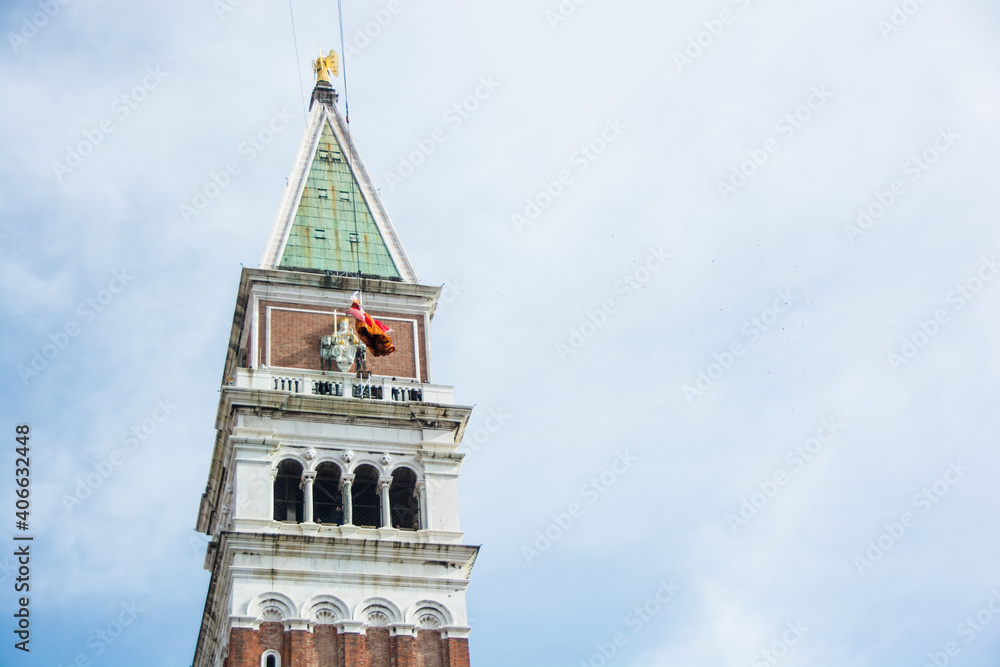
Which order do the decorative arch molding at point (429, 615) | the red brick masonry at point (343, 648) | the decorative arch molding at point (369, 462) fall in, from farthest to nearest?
the decorative arch molding at point (369, 462) → the decorative arch molding at point (429, 615) → the red brick masonry at point (343, 648)

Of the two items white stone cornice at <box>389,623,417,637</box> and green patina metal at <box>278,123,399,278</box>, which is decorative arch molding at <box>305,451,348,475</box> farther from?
green patina metal at <box>278,123,399,278</box>

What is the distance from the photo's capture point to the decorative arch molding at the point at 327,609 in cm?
6638

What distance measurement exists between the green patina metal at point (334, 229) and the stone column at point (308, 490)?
11.8 meters

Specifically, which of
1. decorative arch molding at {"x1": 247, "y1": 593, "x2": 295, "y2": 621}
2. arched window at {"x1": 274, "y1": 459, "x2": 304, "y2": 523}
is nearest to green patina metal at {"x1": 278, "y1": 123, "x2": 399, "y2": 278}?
arched window at {"x1": 274, "y1": 459, "x2": 304, "y2": 523}

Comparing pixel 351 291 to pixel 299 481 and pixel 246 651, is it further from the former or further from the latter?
pixel 246 651

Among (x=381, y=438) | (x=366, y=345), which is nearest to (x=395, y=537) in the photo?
(x=381, y=438)

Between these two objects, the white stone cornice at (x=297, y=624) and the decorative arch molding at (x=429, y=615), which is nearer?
the white stone cornice at (x=297, y=624)

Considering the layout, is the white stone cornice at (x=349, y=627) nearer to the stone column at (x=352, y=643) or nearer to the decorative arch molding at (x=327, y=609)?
the stone column at (x=352, y=643)

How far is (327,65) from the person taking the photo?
89125 mm

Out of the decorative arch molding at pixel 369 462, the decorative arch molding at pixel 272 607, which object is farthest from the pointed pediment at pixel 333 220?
the decorative arch molding at pixel 272 607

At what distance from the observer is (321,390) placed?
72.5m

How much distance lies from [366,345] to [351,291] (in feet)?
11.7

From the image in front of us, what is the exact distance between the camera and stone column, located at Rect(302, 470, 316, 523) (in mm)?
68619

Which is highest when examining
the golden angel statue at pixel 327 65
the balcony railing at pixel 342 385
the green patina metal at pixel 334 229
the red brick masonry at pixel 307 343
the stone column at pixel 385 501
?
the golden angel statue at pixel 327 65
